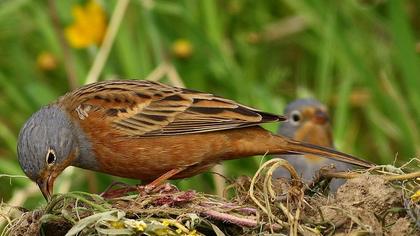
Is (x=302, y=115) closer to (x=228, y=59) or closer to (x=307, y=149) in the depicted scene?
(x=228, y=59)

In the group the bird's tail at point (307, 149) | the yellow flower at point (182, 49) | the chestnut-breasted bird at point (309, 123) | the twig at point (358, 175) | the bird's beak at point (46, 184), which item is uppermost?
the twig at point (358, 175)

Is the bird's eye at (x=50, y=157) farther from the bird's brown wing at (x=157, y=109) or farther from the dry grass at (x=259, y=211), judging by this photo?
the dry grass at (x=259, y=211)

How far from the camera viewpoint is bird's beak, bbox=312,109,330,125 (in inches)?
291

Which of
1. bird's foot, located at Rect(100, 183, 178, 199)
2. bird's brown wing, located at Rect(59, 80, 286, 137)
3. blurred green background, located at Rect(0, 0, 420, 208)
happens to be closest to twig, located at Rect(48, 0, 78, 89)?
blurred green background, located at Rect(0, 0, 420, 208)

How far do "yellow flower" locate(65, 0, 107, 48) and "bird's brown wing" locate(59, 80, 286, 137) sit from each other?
1.97 metres

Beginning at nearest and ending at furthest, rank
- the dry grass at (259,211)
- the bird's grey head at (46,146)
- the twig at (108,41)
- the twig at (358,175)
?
the dry grass at (259,211) < the twig at (358,175) < the bird's grey head at (46,146) < the twig at (108,41)

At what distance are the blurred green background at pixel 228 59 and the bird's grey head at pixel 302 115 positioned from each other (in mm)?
226

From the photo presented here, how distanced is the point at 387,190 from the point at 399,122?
349 centimetres

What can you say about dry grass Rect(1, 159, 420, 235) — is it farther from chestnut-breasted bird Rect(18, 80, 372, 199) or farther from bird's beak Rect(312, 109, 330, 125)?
bird's beak Rect(312, 109, 330, 125)

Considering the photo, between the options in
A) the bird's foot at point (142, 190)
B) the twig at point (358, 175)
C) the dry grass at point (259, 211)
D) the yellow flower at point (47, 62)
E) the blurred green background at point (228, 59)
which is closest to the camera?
the dry grass at point (259, 211)

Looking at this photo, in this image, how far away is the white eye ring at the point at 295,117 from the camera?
7543 mm

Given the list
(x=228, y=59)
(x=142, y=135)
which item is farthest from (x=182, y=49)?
(x=142, y=135)

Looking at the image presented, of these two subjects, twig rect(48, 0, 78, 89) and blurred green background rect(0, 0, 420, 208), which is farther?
blurred green background rect(0, 0, 420, 208)

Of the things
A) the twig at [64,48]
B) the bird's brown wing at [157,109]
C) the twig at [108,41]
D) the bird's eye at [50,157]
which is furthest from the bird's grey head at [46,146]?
the twig at [108,41]
